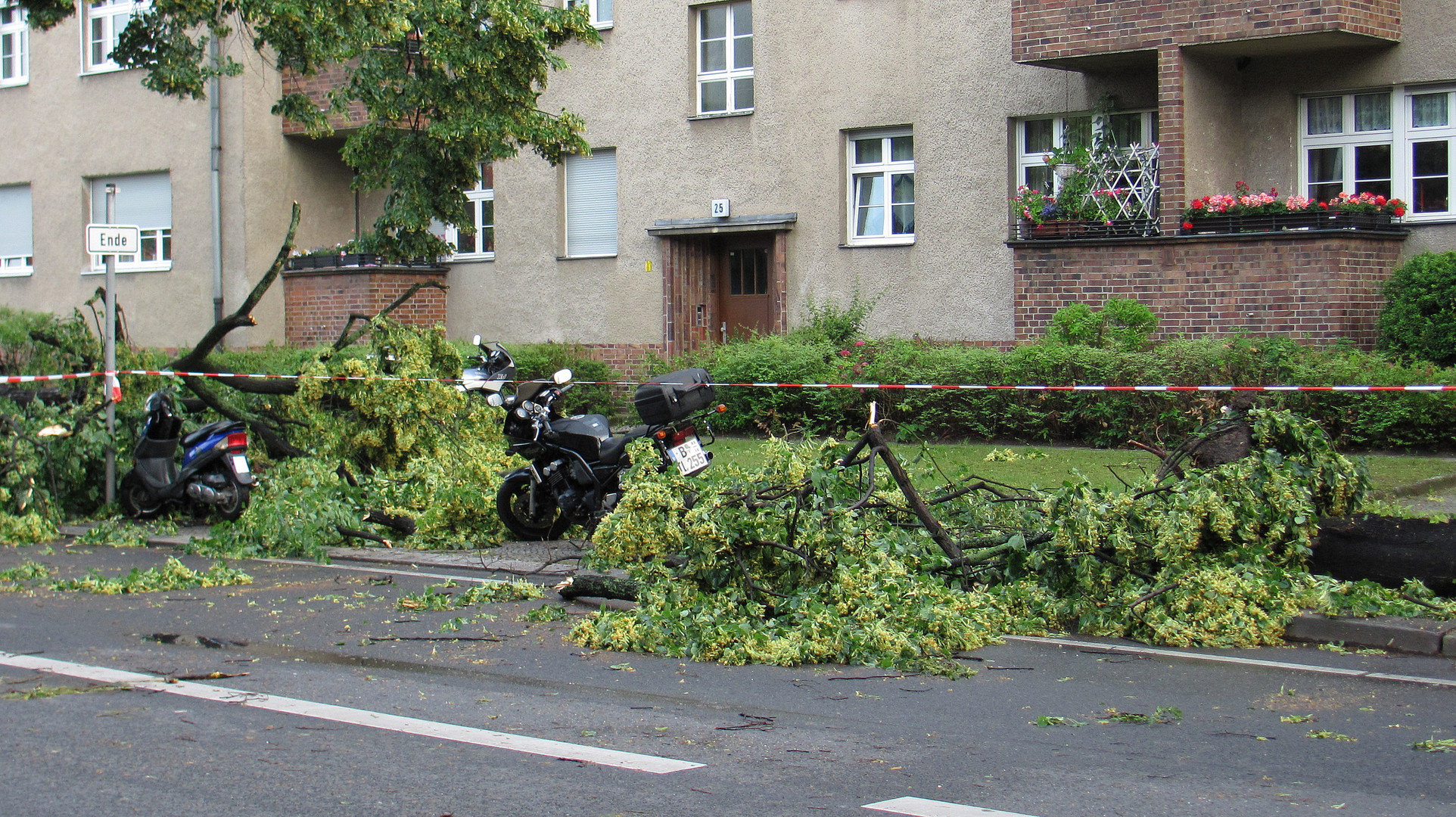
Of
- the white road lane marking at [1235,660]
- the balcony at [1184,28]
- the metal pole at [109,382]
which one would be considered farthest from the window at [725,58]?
the white road lane marking at [1235,660]

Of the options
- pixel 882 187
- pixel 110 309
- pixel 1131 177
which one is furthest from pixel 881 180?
pixel 110 309

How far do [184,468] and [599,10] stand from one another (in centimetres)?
1306

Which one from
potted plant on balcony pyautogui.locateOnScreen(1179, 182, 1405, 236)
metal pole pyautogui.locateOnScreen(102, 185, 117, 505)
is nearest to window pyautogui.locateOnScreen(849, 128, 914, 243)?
potted plant on balcony pyautogui.locateOnScreen(1179, 182, 1405, 236)

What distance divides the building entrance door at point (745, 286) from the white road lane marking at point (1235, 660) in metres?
14.9

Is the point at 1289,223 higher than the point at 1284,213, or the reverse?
the point at 1284,213

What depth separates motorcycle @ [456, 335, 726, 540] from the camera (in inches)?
400

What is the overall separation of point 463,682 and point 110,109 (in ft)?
80.4

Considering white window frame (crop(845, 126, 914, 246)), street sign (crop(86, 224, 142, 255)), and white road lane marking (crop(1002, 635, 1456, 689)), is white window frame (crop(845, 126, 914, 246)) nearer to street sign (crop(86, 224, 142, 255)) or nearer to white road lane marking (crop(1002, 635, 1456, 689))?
street sign (crop(86, 224, 142, 255))

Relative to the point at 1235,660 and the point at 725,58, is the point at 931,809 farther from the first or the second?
the point at 725,58

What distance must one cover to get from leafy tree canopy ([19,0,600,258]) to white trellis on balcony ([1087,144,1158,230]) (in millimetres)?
6634

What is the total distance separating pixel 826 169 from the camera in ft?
70.0

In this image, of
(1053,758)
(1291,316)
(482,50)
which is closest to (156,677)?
(1053,758)

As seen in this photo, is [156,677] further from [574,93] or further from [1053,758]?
[574,93]

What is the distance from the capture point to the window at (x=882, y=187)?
2108 cm
